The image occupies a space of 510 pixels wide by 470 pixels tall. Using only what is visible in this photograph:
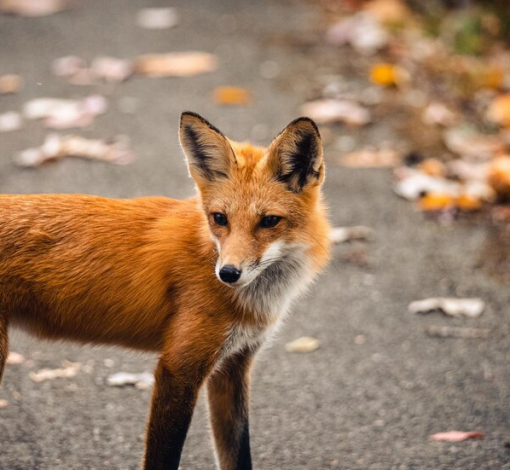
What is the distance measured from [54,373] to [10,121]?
3.96 metres

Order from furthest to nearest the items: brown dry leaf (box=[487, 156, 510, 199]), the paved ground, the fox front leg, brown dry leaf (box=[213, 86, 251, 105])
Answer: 1. brown dry leaf (box=[213, 86, 251, 105])
2. brown dry leaf (box=[487, 156, 510, 199])
3. the paved ground
4. the fox front leg

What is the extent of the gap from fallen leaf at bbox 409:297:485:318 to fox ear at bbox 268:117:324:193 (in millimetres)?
2045

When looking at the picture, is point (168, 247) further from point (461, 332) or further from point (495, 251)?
point (495, 251)

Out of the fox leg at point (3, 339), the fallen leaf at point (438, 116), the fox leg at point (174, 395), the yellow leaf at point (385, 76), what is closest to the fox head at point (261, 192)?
the fox leg at point (174, 395)

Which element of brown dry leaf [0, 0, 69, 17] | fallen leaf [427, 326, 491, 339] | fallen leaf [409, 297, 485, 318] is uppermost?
brown dry leaf [0, 0, 69, 17]

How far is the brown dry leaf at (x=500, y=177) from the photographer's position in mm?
6402

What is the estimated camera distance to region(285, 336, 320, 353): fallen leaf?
16.5 ft

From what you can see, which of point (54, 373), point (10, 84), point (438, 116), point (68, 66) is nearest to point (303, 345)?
point (54, 373)

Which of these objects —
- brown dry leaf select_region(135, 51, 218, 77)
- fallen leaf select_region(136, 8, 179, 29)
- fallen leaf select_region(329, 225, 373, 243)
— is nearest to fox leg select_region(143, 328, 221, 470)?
fallen leaf select_region(329, 225, 373, 243)

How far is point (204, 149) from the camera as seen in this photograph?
145 inches

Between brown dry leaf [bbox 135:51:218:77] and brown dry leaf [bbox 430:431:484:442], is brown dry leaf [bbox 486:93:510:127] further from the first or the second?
brown dry leaf [bbox 430:431:484:442]

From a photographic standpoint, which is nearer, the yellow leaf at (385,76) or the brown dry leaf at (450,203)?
the brown dry leaf at (450,203)

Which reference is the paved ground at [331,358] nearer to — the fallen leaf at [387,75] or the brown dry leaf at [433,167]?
the brown dry leaf at [433,167]

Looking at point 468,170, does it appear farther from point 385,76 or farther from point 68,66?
point 68,66
